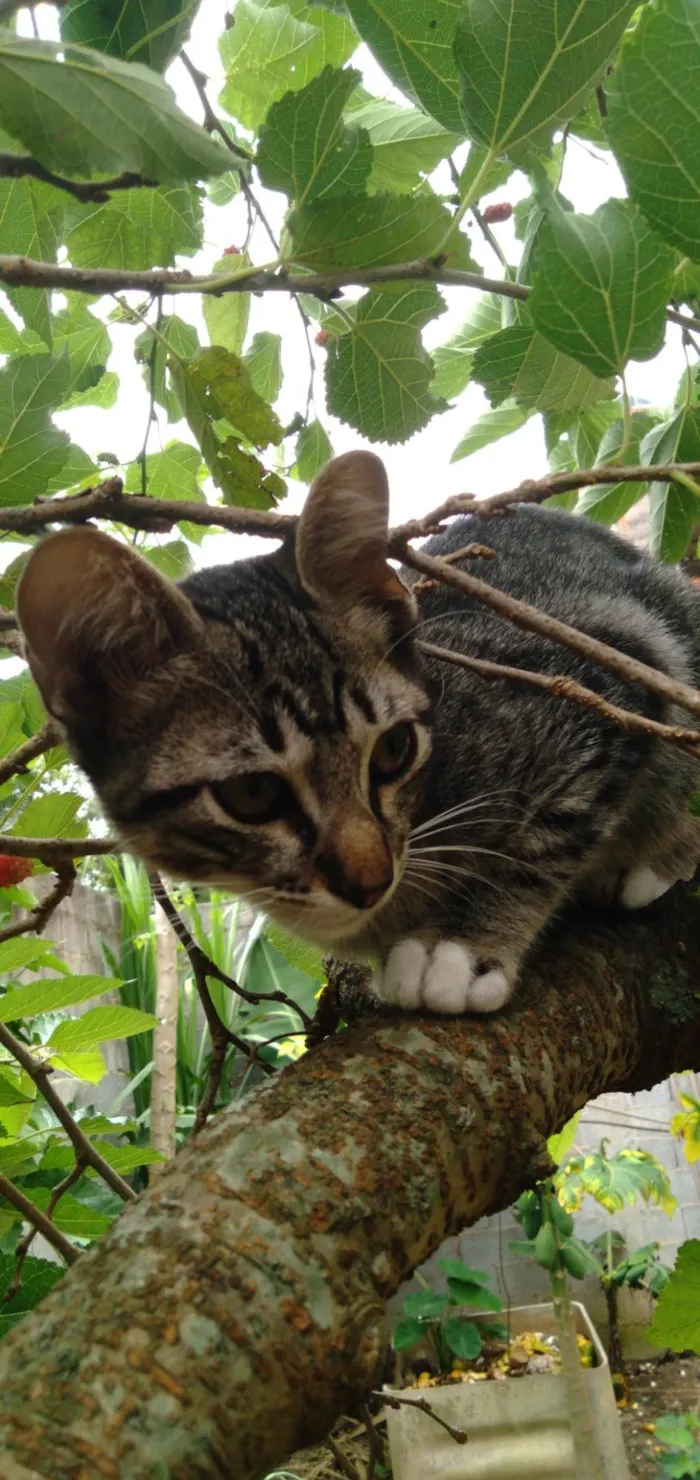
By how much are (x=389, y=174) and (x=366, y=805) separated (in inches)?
26.3

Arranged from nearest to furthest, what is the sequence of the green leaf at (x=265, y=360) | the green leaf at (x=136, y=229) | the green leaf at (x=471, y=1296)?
the green leaf at (x=136, y=229), the green leaf at (x=265, y=360), the green leaf at (x=471, y=1296)

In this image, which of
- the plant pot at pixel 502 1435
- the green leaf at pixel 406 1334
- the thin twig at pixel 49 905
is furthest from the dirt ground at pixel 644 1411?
the thin twig at pixel 49 905

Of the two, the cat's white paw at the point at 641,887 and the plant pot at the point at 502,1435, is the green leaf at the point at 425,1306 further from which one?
the cat's white paw at the point at 641,887

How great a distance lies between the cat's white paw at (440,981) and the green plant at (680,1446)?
79.5 inches

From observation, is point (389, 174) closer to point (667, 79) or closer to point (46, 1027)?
point (667, 79)

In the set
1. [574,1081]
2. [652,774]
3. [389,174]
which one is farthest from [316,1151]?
[389,174]

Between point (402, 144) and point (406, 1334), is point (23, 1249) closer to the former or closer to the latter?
point (402, 144)

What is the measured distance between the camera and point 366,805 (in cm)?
92

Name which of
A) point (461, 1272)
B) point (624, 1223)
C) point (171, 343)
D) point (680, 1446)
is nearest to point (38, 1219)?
point (171, 343)

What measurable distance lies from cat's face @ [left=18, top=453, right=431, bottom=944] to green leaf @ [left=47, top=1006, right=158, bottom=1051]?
14 centimetres

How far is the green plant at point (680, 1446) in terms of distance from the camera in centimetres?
229

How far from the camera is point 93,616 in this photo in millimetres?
843

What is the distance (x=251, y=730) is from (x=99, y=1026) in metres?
0.30

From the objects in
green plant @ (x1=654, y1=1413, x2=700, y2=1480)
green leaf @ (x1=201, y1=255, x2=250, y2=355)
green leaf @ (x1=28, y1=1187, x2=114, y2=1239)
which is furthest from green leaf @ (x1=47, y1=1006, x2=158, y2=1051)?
green plant @ (x1=654, y1=1413, x2=700, y2=1480)
